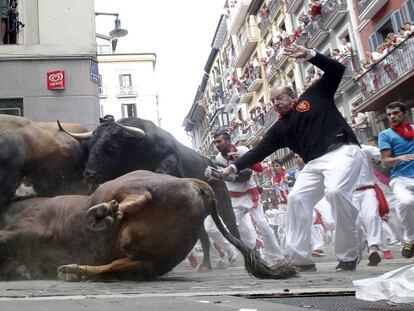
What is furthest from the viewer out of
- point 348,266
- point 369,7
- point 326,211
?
point 369,7

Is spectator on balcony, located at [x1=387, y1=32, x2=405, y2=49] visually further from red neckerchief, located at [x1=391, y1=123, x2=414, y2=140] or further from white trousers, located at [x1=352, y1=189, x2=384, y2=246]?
red neckerchief, located at [x1=391, y1=123, x2=414, y2=140]

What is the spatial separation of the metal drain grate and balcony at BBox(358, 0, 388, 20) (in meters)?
21.9

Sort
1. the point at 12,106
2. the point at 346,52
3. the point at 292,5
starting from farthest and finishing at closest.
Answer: the point at 292,5 → the point at 346,52 → the point at 12,106

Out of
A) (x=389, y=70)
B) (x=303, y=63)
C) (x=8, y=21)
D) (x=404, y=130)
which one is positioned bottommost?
(x=404, y=130)

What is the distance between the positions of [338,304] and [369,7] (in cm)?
2276

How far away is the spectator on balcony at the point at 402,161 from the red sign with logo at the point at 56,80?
6696mm

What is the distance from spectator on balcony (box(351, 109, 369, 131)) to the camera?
23.4 m

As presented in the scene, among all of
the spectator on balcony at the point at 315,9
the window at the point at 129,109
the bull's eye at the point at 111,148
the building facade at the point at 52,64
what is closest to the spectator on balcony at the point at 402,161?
the bull's eye at the point at 111,148

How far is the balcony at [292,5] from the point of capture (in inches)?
1235

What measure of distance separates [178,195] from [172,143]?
249 cm

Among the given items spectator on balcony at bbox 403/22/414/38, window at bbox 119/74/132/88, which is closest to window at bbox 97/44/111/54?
window at bbox 119/74/132/88

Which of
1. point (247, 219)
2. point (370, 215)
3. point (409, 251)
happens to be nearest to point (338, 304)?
point (409, 251)

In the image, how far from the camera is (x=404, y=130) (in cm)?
646

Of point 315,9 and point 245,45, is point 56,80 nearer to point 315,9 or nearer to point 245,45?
point 315,9
